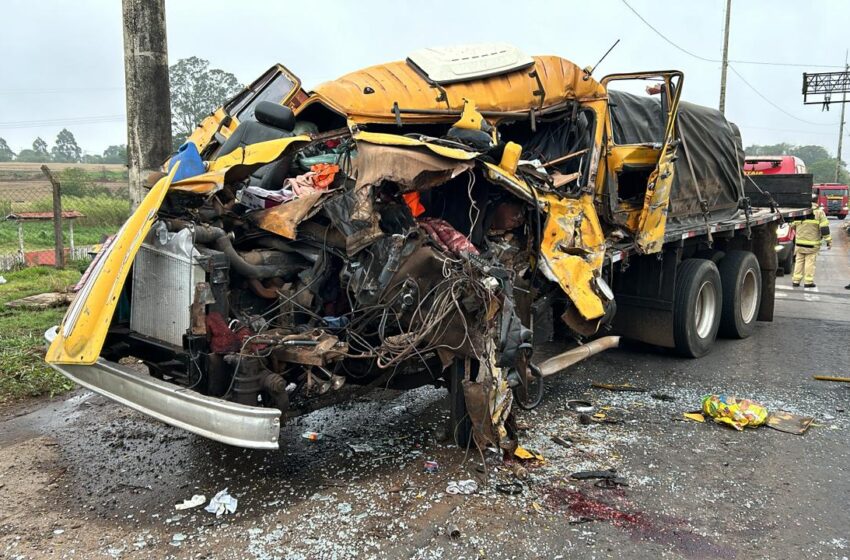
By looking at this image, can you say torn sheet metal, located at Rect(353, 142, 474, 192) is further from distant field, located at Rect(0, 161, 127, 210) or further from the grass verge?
distant field, located at Rect(0, 161, 127, 210)

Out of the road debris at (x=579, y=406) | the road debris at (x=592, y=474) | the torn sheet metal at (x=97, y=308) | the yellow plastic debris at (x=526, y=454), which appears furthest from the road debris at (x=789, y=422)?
the torn sheet metal at (x=97, y=308)

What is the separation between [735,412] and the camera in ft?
16.1

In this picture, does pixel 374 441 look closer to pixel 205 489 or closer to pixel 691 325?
pixel 205 489

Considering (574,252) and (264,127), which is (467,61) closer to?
(264,127)

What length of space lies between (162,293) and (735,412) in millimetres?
4072

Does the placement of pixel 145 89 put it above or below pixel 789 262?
above

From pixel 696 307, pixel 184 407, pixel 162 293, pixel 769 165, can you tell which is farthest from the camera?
pixel 769 165

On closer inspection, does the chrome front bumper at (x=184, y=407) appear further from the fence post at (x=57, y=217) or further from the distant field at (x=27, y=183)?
the distant field at (x=27, y=183)

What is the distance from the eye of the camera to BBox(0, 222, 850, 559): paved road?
3.19 m

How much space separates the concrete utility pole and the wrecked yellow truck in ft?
2.40

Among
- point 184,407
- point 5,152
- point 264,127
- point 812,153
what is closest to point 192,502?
point 184,407

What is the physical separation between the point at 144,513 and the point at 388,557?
1.38m

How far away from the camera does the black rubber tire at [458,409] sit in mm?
4156

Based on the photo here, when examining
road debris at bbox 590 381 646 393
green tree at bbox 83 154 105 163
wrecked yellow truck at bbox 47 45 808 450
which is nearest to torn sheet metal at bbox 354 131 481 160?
wrecked yellow truck at bbox 47 45 808 450
